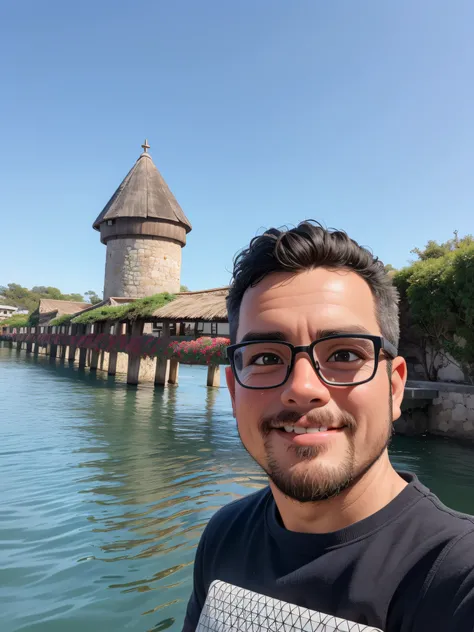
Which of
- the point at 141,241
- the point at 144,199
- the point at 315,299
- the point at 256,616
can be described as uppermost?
the point at 144,199

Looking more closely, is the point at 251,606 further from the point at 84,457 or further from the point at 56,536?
the point at 84,457

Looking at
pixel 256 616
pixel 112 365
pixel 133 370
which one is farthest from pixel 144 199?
pixel 256 616

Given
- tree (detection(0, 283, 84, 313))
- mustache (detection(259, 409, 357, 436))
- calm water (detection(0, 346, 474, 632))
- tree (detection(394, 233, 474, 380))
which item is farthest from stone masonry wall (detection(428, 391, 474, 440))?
tree (detection(0, 283, 84, 313))

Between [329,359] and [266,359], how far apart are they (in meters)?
0.18

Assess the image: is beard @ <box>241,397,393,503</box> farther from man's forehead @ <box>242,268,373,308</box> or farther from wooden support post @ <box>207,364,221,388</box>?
wooden support post @ <box>207,364,221,388</box>

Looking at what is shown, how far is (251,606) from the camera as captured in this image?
1.18 metres

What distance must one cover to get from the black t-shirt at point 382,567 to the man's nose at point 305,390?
0.31 meters

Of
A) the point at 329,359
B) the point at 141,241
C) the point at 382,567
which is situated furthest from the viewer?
the point at 141,241

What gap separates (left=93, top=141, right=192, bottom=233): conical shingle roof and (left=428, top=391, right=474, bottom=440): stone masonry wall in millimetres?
22199

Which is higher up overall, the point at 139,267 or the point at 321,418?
the point at 139,267

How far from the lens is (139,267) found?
98.7 ft

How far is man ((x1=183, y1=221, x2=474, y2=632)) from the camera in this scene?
42.7 inches

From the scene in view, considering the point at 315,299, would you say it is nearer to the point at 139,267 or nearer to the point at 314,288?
the point at 314,288

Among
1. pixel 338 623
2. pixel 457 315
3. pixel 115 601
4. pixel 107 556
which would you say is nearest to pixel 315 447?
pixel 338 623
